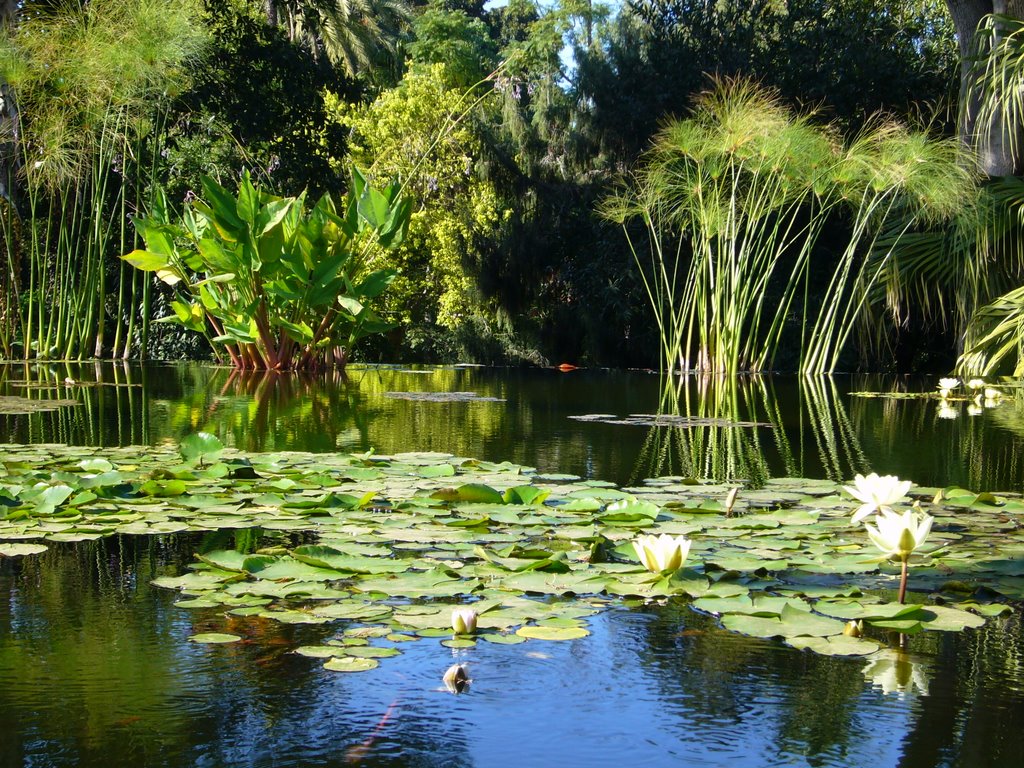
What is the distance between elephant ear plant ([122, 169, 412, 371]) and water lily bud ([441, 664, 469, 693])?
6382 millimetres

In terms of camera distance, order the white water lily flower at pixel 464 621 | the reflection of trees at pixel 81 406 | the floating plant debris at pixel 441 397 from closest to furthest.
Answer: the white water lily flower at pixel 464 621, the reflection of trees at pixel 81 406, the floating plant debris at pixel 441 397

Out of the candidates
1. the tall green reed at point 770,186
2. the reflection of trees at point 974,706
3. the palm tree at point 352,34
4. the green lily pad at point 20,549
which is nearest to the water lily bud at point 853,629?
the reflection of trees at point 974,706

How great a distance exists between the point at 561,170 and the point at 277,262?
7018 mm

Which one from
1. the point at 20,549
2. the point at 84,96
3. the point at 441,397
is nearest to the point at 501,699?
the point at 20,549

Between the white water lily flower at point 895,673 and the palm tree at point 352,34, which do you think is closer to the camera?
the white water lily flower at point 895,673

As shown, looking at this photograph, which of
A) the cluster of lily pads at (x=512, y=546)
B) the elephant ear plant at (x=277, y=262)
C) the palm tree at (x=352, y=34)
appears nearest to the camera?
the cluster of lily pads at (x=512, y=546)

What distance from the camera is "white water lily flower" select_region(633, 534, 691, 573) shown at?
204 cm

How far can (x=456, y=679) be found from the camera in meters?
1.55

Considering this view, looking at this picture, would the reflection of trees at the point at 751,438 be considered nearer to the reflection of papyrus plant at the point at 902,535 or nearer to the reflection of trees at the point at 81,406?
the reflection of papyrus plant at the point at 902,535

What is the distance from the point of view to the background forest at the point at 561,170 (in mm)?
9789

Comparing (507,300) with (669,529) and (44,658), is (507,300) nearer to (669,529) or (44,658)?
(669,529)

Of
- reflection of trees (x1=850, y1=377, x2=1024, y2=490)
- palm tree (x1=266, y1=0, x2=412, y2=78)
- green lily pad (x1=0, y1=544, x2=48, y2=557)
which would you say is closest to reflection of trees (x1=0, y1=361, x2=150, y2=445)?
green lily pad (x1=0, y1=544, x2=48, y2=557)

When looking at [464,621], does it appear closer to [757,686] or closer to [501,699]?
[501,699]

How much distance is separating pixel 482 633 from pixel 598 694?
0.27 m
